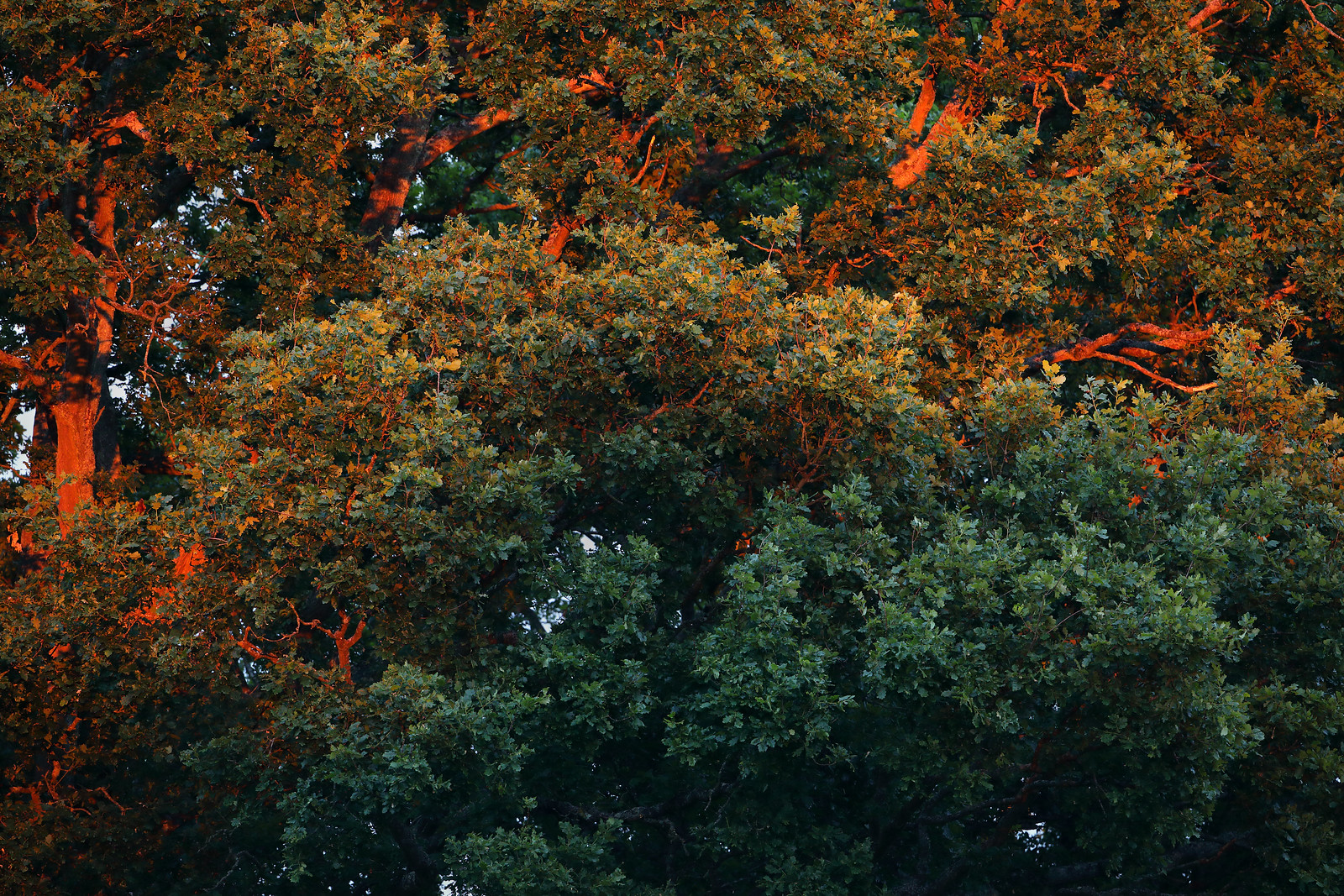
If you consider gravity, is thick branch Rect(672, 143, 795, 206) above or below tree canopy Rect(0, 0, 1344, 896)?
above

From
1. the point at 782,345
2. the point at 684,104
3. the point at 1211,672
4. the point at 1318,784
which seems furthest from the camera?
the point at 684,104

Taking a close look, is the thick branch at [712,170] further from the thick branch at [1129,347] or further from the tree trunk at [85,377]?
the tree trunk at [85,377]

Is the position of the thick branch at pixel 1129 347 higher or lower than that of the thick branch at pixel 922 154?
lower

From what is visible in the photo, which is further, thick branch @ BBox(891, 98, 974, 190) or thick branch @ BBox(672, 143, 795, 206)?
thick branch @ BBox(672, 143, 795, 206)

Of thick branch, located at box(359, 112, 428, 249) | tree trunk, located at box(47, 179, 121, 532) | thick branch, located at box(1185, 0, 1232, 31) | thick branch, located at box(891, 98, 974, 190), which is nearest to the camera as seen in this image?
tree trunk, located at box(47, 179, 121, 532)

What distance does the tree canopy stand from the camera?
11375 millimetres

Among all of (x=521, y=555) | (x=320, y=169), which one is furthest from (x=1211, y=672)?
(x=320, y=169)

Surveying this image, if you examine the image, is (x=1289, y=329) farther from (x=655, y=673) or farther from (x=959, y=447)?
(x=655, y=673)

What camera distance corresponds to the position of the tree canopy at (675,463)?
1138cm

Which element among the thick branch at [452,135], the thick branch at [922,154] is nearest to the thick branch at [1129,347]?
the thick branch at [922,154]

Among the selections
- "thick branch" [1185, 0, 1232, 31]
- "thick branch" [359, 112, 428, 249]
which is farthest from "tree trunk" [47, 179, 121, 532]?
"thick branch" [1185, 0, 1232, 31]

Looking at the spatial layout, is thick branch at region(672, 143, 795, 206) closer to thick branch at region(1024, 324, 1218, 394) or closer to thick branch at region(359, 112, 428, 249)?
→ thick branch at region(359, 112, 428, 249)

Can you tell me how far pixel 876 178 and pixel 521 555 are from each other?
20.7 feet

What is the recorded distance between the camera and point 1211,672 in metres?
10.7
